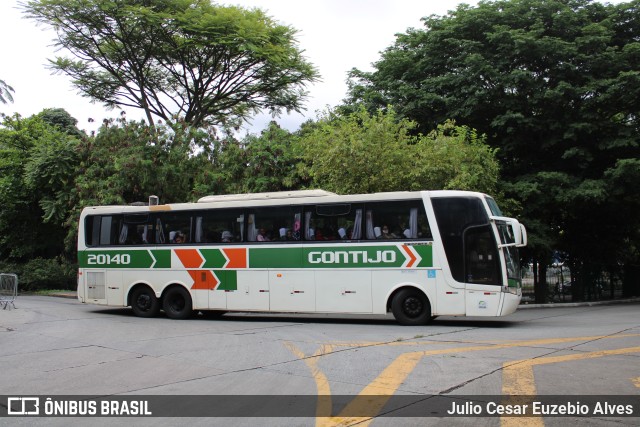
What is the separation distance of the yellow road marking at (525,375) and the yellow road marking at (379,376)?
68 mm

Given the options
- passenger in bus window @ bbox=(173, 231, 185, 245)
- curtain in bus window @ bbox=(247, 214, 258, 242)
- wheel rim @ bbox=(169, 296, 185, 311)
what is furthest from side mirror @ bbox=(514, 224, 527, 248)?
wheel rim @ bbox=(169, 296, 185, 311)

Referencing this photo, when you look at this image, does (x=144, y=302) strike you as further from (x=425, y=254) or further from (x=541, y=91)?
(x=541, y=91)

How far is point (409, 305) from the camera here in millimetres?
14820

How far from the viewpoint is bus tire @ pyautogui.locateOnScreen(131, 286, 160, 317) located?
17516 millimetres

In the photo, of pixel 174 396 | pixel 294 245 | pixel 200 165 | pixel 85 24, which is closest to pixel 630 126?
pixel 294 245

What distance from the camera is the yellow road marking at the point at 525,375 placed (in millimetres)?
5844

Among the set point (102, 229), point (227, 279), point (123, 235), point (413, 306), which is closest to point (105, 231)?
point (102, 229)

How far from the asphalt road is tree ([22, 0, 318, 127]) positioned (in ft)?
57.0

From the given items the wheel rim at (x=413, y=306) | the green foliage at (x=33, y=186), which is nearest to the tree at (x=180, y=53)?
the green foliage at (x=33, y=186)

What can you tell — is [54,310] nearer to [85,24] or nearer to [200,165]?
[200,165]

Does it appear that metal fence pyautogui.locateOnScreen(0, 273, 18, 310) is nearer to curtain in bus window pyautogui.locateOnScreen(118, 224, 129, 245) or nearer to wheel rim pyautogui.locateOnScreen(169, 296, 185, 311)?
curtain in bus window pyautogui.locateOnScreen(118, 224, 129, 245)

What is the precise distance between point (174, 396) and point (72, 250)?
24.1 m

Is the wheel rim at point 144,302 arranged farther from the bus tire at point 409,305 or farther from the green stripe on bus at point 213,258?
the bus tire at point 409,305

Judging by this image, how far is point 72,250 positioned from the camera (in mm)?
28719
